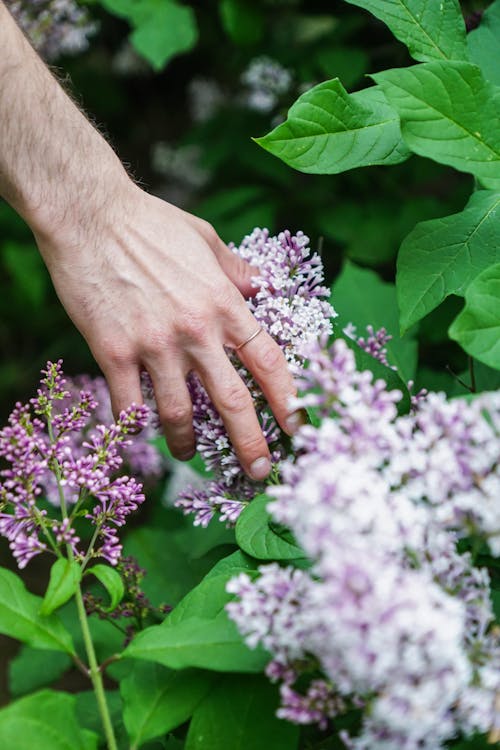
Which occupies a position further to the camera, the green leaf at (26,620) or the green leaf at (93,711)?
the green leaf at (93,711)

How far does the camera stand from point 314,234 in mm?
2898

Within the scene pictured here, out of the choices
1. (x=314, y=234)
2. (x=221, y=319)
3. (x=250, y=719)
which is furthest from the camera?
(x=314, y=234)

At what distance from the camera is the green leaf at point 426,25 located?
4.29 ft

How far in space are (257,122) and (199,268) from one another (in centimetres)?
176

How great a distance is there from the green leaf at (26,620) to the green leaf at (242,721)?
0.19m

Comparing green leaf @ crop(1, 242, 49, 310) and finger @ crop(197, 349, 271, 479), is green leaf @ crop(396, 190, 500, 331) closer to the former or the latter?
finger @ crop(197, 349, 271, 479)

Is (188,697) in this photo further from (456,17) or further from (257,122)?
(257,122)

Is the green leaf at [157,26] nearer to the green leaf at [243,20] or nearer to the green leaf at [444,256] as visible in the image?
the green leaf at [243,20]

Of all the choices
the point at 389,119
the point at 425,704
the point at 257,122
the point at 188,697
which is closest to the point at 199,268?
the point at 389,119

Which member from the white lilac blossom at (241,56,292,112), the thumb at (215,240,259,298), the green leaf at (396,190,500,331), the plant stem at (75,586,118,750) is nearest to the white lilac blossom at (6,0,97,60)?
the white lilac blossom at (241,56,292,112)

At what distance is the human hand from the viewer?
1392 millimetres

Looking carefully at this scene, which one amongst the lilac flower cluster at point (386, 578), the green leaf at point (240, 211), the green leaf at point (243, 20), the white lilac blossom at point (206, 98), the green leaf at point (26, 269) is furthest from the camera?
the white lilac blossom at point (206, 98)

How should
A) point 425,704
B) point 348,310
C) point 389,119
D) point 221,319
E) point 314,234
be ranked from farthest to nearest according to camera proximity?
point 314,234, point 348,310, point 221,319, point 389,119, point 425,704

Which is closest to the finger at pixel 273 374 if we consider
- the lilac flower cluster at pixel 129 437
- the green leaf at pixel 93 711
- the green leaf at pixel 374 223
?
the green leaf at pixel 93 711
